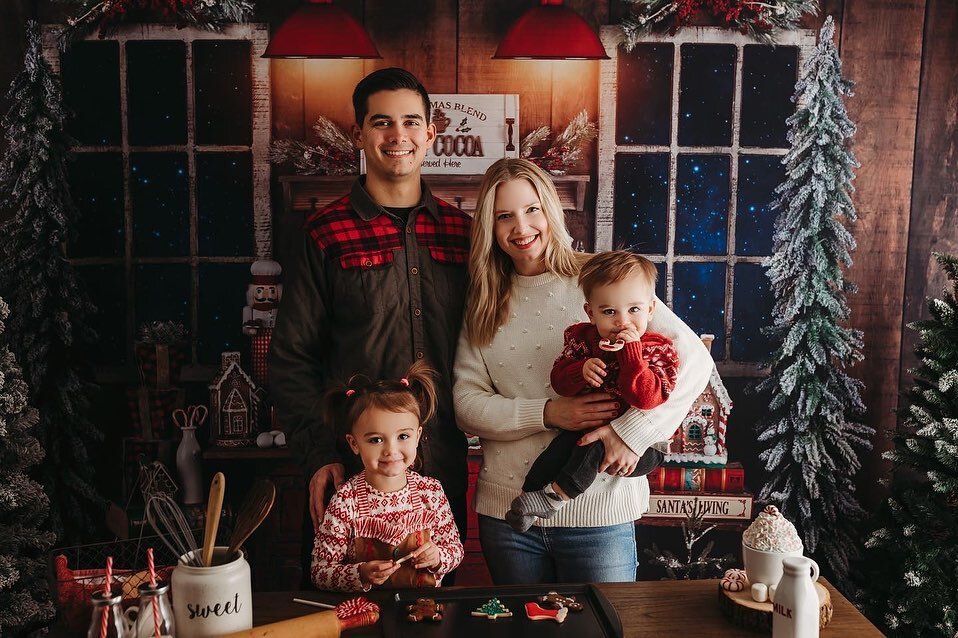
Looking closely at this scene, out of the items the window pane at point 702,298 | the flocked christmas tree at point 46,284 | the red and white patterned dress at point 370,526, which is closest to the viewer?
the red and white patterned dress at point 370,526

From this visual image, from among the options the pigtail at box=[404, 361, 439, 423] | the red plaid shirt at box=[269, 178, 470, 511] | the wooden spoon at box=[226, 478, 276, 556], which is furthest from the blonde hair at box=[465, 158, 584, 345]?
the wooden spoon at box=[226, 478, 276, 556]

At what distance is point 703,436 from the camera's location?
3436 mm

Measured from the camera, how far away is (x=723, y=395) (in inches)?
134

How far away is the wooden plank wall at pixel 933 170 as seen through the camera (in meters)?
3.41

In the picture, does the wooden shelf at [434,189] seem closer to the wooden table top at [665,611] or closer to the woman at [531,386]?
the woman at [531,386]

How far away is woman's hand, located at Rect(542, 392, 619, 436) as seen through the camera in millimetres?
2148

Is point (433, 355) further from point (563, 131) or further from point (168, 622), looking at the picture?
point (563, 131)

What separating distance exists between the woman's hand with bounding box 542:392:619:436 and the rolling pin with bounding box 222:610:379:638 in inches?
27.8

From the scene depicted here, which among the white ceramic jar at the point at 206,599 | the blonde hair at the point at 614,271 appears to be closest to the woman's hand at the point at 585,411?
the blonde hair at the point at 614,271

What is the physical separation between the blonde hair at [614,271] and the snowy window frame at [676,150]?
1318mm

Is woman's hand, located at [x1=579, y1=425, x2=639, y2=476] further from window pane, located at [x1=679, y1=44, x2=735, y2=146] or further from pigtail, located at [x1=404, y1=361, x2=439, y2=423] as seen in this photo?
window pane, located at [x1=679, y1=44, x2=735, y2=146]

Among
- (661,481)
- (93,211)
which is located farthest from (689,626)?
(93,211)

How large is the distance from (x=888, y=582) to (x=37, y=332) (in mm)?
3378

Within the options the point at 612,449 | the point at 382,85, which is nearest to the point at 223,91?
the point at 382,85
